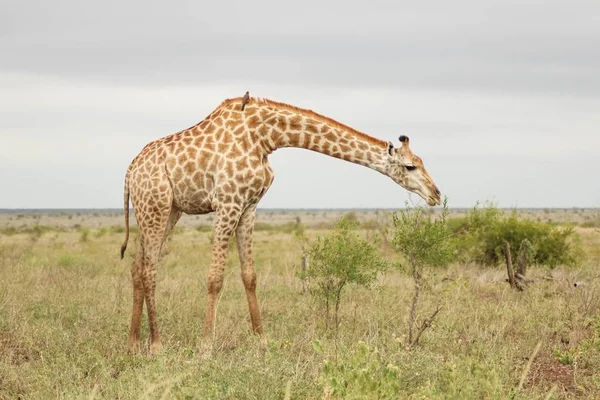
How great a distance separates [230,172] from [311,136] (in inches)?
45.0

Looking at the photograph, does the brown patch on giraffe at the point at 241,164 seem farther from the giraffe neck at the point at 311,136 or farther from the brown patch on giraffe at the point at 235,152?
the giraffe neck at the point at 311,136

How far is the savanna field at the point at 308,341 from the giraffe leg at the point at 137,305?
0.25m

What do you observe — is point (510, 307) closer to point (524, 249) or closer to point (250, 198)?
point (524, 249)

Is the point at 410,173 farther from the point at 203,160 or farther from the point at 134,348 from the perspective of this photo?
the point at 134,348

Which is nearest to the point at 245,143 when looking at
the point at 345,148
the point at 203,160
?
the point at 203,160

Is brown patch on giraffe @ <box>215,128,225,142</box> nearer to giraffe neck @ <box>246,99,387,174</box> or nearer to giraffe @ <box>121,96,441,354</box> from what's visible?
giraffe @ <box>121,96,441,354</box>

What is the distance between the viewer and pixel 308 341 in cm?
928

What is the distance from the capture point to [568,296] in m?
13.0

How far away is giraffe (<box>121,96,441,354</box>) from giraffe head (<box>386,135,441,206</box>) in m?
0.01

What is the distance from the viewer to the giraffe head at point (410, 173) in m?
9.24

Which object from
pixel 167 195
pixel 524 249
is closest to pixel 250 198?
pixel 167 195

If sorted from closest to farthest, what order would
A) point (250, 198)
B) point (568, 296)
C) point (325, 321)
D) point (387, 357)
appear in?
point (387, 357), point (250, 198), point (325, 321), point (568, 296)

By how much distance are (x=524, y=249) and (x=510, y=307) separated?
278 cm

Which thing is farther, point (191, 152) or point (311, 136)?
point (311, 136)
